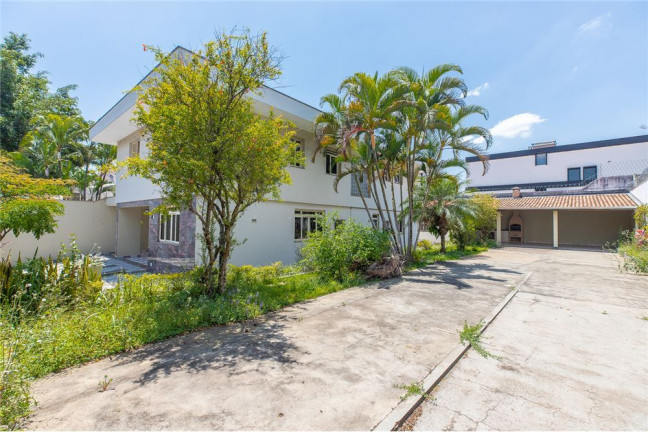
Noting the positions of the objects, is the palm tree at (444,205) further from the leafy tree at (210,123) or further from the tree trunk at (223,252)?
the leafy tree at (210,123)

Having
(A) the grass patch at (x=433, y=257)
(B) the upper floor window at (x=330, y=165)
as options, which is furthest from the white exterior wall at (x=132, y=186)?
(A) the grass patch at (x=433, y=257)

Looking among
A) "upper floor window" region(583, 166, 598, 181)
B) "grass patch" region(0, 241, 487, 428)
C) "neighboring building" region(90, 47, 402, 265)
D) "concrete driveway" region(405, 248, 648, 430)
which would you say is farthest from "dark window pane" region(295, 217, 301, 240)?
"upper floor window" region(583, 166, 598, 181)

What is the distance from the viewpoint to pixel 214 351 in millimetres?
4176

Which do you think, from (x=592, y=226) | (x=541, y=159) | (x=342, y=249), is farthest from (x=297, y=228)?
(x=541, y=159)

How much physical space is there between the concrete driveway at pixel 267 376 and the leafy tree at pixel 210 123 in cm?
288

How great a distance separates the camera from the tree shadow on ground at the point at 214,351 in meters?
3.69

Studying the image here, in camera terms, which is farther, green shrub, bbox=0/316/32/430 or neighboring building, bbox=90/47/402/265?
neighboring building, bbox=90/47/402/265

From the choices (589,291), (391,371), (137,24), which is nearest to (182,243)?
(137,24)

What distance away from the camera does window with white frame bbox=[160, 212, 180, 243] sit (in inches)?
424

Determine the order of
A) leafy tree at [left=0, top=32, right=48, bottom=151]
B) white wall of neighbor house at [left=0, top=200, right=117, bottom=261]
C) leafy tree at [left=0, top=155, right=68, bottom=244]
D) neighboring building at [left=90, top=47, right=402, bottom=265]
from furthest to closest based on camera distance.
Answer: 1. leafy tree at [left=0, top=32, right=48, bottom=151]
2. white wall of neighbor house at [left=0, top=200, right=117, bottom=261]
3. neighboring building at [left=90, top=47, right=402, bottom=265]
4. leafy tree at [left=0, top=155, right=68, bottom=244]

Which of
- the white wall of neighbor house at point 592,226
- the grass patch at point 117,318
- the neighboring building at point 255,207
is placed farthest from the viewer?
the white wall of neighbor house at point 592,226

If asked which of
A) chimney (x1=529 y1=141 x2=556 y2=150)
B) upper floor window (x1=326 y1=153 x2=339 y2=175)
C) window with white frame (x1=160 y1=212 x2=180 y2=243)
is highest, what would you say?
chimney (x1=529 y1=141 x2=556 y2=150)

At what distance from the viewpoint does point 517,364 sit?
13.0 ft

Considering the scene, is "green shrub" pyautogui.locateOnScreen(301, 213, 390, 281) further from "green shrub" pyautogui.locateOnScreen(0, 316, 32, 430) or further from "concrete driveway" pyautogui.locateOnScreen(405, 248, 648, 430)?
"green shrub" pyautogui.locateOnScreen(0, 316, 32, 430)
